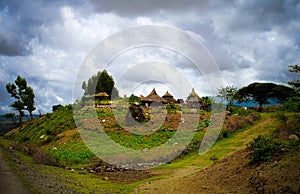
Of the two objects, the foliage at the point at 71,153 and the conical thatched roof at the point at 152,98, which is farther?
the conical thatched roof at the point at 152,98

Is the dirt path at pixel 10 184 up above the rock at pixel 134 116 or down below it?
below

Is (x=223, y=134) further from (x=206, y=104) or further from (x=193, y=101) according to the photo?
(x=193, y=101)

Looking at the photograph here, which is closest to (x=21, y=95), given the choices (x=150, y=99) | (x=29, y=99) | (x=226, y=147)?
(x=29, y=99)

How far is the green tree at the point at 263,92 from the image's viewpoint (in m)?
56.4

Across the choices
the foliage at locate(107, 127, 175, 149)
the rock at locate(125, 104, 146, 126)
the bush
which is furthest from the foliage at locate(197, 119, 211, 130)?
the bush

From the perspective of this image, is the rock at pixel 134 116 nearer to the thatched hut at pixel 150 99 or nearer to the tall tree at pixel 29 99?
the thatched hut at pixel 150 99

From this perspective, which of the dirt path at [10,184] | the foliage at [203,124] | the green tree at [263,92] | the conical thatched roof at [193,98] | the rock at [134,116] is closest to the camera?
the dirt path at [10,184]

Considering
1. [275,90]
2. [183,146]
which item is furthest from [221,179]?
[275,90]

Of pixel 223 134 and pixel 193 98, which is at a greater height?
pixel 193 98

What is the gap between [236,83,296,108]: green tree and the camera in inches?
2222

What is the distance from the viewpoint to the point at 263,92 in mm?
59375

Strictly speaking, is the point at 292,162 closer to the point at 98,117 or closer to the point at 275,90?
the point at 98,117

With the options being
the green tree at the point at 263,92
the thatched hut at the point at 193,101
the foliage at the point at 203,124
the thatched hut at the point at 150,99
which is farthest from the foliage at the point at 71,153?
the green tree at the point at 263,92

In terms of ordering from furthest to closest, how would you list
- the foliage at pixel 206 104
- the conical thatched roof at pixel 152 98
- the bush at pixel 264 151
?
the conical thatched roof at pixel 152 98, the foliage at pixel 206 104, the bush at pixel 264 151
